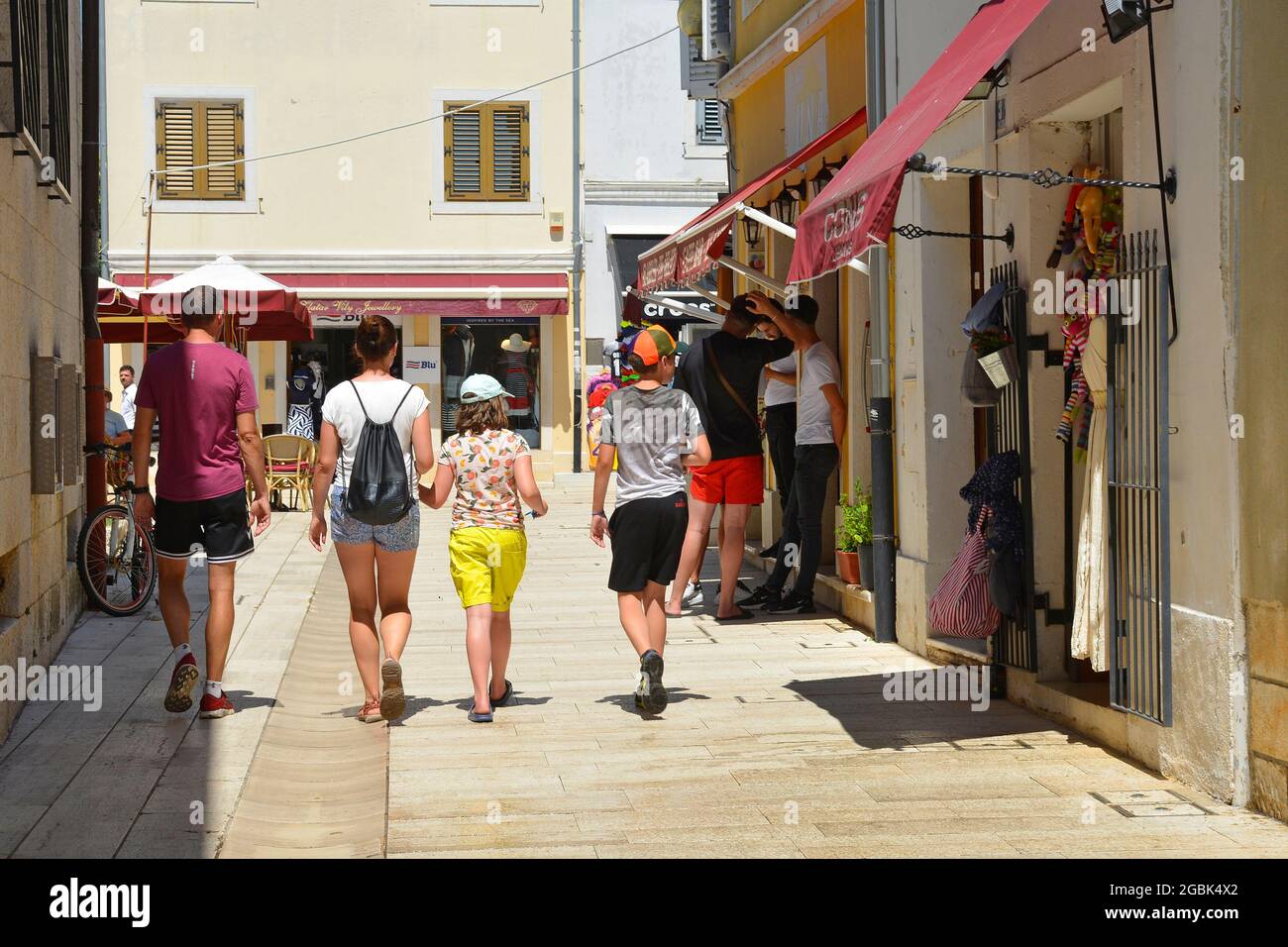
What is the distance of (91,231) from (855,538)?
564cm

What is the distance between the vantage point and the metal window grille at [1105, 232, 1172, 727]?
614 centimetres

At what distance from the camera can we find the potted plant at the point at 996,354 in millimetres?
7547

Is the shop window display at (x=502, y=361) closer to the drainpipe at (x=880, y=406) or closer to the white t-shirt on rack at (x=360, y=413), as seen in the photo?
the drainpipe at (x=880, y=406)

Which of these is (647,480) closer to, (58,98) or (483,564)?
(483,564)

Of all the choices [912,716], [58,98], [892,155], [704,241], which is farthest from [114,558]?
[892,155]

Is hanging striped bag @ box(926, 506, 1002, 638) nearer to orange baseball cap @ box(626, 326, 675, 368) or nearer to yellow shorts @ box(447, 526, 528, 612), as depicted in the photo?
orange baseball cap @ box(626, 326, 675, 368)

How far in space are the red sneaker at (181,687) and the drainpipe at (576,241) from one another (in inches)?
814

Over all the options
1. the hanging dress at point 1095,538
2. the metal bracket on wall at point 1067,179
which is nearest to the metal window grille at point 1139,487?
the hanging dress at point 1095,538

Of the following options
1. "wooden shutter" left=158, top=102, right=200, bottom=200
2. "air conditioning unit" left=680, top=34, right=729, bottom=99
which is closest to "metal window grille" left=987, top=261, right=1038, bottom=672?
"air conditioning unit" left=680, top=34, right=729, bottom=99

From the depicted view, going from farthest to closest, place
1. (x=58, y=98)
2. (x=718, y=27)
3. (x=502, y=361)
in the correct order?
(x=502, y=361), (x=718, y=27), (x=58, y=98)

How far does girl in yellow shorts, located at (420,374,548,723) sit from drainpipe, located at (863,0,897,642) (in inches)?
111

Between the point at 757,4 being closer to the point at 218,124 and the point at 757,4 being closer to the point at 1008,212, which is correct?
the point at 1008,212

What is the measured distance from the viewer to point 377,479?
7434 mm
